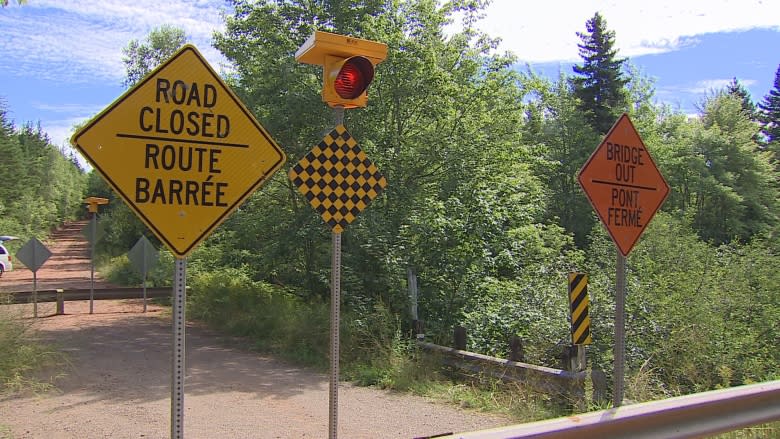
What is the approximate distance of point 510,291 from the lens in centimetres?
1200

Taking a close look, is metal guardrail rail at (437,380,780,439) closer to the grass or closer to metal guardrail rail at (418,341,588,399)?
metal guardrail rail at (418,341,588,399)

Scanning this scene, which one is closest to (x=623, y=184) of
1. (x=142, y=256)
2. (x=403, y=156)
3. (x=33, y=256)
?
(x=403, y=156)

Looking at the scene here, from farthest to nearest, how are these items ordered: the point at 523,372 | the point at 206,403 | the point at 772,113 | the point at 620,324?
the point at 772,113
the point at 523,372
the point at 206,403
the point at 620,324

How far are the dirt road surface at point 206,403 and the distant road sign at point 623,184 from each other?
281 cm

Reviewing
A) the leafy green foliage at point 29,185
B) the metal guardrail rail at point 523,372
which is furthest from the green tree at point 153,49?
the metal guardrail rail at point 523,372

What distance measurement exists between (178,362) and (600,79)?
40.6m

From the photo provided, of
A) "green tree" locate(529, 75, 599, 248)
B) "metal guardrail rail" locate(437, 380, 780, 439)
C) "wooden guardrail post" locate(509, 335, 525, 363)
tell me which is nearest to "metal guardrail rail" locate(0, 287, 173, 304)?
"wooden guardrail post" locate(509, 335, 525, 363)

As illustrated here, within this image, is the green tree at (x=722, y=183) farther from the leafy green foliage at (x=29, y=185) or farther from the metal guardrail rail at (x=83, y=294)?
the leafy green foliage at (x=29, y=185)

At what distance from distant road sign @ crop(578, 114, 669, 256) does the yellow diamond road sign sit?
331cm

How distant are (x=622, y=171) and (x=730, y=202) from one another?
3328 cm

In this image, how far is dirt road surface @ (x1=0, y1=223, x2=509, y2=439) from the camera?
6.79 metres

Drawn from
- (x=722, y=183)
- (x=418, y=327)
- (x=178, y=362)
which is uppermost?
(x=722, y=183)

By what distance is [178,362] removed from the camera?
338 cm

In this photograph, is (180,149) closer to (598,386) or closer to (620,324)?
(620,324)
